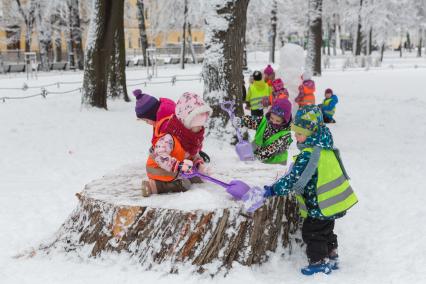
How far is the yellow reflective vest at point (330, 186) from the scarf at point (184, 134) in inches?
36.5

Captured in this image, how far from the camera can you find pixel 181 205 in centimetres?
388

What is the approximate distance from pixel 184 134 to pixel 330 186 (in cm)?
126

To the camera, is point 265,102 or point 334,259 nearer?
point 334,259

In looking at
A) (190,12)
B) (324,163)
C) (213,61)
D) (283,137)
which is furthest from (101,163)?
(190,12)

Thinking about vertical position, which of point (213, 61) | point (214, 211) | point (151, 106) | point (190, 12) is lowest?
point (214, 211)

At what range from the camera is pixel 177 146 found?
403 cm

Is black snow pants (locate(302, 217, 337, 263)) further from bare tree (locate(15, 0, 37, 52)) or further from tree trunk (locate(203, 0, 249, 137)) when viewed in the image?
bare tree (locate(15, 0, 37, 52))

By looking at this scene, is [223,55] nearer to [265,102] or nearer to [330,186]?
[265,102]

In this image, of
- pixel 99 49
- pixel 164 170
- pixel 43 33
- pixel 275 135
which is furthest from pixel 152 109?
pixel 43 33

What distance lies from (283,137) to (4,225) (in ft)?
10.3

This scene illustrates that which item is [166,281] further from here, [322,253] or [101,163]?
[101,163]

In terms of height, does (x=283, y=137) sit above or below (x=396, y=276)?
above

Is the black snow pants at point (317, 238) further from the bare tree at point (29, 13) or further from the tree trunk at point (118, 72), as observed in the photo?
the bare tree at point (29, 13)

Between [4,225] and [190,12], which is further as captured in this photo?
[190,12]
